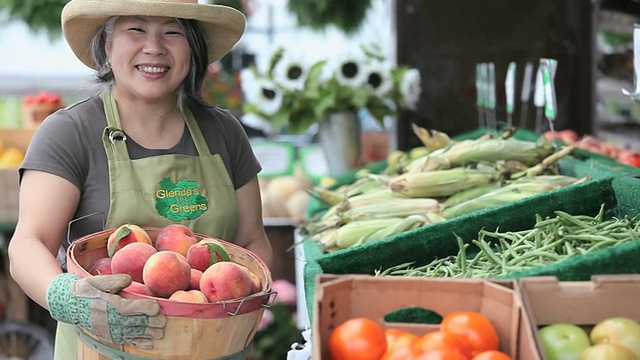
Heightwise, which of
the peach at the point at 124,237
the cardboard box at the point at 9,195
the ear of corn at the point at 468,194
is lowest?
the cardboard box at the point at 9,195

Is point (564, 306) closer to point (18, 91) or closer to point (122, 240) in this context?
point (122, 240)

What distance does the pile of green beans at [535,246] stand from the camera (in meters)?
2.11

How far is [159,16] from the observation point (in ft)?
7.84

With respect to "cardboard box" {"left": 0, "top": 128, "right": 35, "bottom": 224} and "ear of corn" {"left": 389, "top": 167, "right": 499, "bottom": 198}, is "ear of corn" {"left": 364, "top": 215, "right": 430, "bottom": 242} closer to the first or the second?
"ear of corn" {"left": 389, "top": 167, "right": 499, "bottom": 198}

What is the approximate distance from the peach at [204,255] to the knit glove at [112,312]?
0.83 ft

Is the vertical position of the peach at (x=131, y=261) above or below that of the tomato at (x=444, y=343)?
above

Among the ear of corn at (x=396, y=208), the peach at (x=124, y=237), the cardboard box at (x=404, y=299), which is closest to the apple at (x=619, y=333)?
the cardboard box at (x=404, y=299)

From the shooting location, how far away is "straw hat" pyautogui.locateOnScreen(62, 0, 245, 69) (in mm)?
2318

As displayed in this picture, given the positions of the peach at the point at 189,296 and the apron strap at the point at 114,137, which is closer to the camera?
the peach at the point at 189,296

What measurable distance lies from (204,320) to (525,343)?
70 cm

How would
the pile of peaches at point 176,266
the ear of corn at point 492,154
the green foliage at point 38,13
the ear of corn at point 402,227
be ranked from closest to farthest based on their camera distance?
the pile of peaches at point 176,266 → the ear of corn at point 402,227 → the ear of corn at point 492,154 → the green foliage at point 38,13

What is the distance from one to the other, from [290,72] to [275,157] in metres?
0.75

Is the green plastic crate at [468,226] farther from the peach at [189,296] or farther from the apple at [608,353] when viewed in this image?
the apple at [608,353]

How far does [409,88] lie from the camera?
16.7ft
